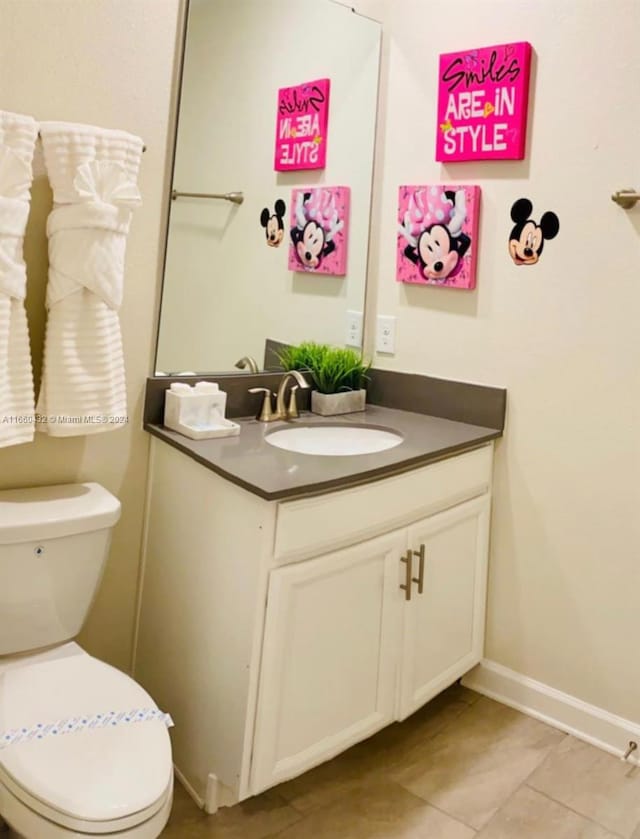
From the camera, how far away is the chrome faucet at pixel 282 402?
2.05 m

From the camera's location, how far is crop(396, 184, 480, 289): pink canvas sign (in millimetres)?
2068

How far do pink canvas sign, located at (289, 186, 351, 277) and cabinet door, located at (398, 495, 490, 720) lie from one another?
3.06ft

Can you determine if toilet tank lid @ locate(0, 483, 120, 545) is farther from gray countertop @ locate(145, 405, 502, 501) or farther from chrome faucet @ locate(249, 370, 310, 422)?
chrome faucet @ locate(249, 370, 310, 422)

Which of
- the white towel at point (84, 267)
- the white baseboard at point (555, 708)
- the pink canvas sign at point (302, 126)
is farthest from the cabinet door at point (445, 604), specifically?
the pink canvas sign at point (302, 126)

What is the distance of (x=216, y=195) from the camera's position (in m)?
2.00

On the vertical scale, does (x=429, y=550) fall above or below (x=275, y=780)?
above

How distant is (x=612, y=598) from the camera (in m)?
1.94

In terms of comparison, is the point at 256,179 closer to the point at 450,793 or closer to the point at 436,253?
the point at 436,253

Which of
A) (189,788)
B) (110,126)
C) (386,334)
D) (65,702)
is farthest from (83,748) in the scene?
(386,334)

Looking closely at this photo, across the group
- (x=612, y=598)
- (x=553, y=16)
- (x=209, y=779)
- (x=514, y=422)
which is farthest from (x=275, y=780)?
(x=553, y=16)

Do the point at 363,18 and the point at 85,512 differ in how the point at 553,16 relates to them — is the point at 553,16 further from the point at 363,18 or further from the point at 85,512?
the point at 85,512

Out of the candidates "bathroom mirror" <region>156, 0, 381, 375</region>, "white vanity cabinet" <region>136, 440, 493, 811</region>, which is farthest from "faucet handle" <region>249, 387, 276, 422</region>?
"white vanity cabinet" <region>136, 440, 493, 811</region>

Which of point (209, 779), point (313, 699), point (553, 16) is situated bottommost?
point (209, 779)

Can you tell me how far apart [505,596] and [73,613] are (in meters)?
1.27
